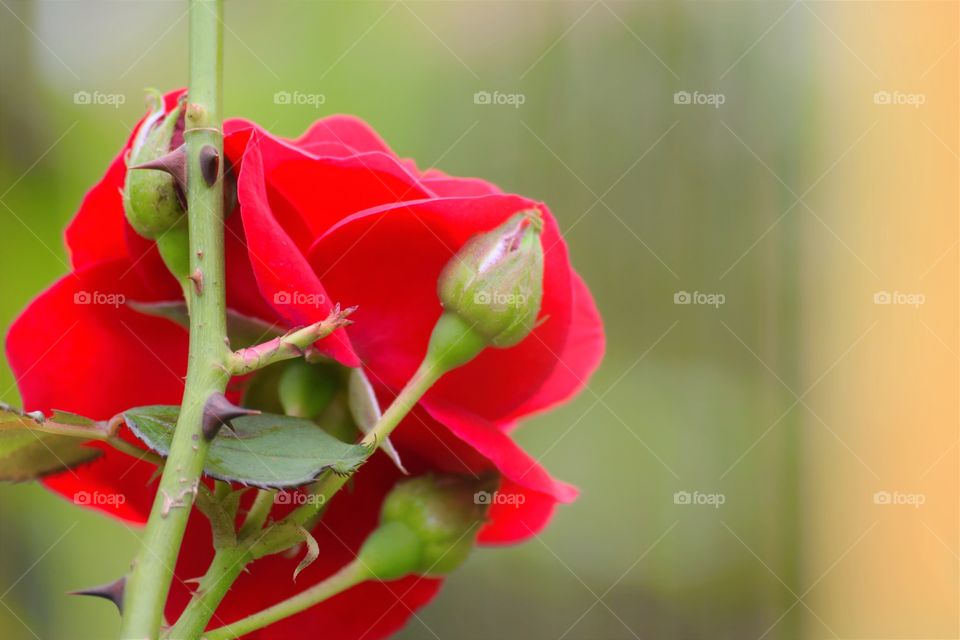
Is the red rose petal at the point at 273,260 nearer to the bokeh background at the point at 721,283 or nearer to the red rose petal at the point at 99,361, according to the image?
the red rose petal at the point at 99,361

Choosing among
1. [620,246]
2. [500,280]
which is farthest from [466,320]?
[620,246]

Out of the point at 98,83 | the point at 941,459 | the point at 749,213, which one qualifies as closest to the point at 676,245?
the point at 749,213

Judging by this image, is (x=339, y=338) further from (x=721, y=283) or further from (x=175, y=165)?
(x=721, y=283)

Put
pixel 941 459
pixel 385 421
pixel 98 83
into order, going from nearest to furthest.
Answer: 1. pixel 385 421
2. pixel 98 83
3. pixel 941 459

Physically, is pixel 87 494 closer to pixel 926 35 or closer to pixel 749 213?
pixel 749 213

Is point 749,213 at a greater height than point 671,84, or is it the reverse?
point 671,84

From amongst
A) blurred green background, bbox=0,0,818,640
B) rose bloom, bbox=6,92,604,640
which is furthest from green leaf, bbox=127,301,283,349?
blurred green background, bbox=0,0,818,640

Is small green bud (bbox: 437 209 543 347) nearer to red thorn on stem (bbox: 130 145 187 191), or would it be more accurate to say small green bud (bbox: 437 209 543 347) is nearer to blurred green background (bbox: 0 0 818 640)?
red thorn on stem (bbox: 130 145 187 191)
